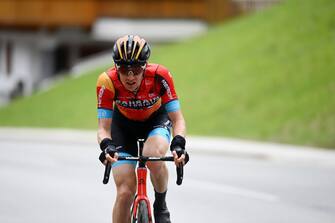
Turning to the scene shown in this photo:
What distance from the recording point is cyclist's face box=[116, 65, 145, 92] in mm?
6531

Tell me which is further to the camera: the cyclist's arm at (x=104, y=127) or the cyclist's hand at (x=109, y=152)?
the cyclist's arm at (x=104, y=127)

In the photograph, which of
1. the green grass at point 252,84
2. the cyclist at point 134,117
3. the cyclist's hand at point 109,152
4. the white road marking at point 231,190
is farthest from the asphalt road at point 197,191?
the green grass at point 252,84

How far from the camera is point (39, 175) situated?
50.6 feet

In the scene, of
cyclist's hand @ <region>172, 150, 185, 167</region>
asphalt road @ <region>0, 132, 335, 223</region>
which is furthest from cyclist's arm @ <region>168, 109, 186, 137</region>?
asphalt road @ <region>0, 132, 335, 223</region>

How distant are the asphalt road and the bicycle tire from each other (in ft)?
11.0

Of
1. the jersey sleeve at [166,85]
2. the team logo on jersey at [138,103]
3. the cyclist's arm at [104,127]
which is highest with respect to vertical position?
the jersey sleeve at [166,85]

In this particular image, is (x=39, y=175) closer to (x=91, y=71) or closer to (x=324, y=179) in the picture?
(x=324, y=179)

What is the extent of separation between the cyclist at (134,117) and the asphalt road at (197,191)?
293cm

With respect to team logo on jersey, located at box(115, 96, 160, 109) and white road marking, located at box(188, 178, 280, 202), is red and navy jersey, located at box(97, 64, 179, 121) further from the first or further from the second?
white road marking, located at box(188, 178, 280, 202)

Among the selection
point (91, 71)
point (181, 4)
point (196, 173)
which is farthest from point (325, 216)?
point (181, 4)

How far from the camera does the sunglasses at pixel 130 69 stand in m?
6.51

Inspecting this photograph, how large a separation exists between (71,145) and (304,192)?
10811 mm

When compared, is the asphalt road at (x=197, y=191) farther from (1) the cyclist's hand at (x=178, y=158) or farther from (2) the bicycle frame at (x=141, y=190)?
(1) the cyclist's hand at (x=178, y=158)

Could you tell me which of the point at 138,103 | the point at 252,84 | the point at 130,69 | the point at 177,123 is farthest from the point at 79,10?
the point at 130,69
